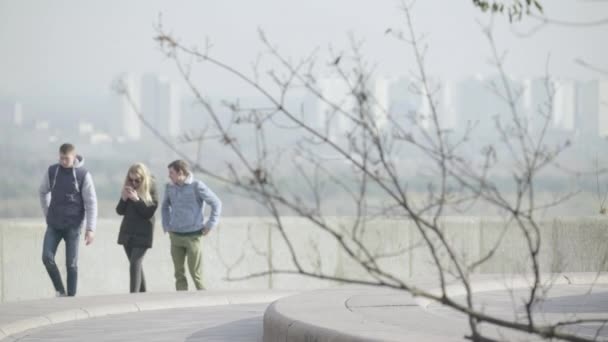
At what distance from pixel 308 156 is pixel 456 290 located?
6.08 meters

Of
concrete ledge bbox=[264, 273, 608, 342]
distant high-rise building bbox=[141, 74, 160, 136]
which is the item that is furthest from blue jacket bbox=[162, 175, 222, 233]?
distant high-rise building bbox=[141, 74, 160, 136]

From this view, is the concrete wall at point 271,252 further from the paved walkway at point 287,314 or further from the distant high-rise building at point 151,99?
the distant high-rise building at point 151,99

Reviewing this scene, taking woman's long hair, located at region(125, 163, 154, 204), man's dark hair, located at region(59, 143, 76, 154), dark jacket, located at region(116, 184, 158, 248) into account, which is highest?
man's dark hair, located at region(59, 143, 76, 154)

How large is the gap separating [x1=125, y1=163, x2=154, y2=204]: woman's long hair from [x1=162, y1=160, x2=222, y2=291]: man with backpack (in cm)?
17

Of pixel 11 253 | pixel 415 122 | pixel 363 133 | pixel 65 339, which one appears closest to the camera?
pixel 363 133

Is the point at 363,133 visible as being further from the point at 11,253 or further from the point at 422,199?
the point at 11,253

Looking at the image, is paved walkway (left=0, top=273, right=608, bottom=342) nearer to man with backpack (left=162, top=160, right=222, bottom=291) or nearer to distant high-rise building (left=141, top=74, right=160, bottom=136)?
man with backpack (left=162, top=160, right=222, bottom=291)

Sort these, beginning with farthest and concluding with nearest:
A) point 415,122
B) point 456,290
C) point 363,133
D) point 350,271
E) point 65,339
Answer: point 350,271
point 456,290
point 65,339
point 415,122
point 363,133

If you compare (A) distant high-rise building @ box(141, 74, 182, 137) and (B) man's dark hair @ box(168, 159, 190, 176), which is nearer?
(B) man's dark hair @ box(168, 159, 190, 176)

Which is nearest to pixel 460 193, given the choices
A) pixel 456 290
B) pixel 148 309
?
pixel 456 290

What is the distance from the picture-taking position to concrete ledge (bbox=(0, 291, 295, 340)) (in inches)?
408

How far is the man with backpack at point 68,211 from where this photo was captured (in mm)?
12547

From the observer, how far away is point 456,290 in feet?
36.2

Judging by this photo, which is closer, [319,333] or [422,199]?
[422,199]
